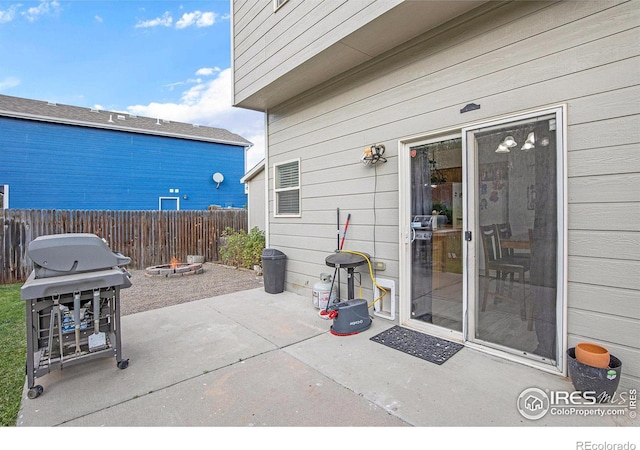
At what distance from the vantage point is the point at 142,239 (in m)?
8.04

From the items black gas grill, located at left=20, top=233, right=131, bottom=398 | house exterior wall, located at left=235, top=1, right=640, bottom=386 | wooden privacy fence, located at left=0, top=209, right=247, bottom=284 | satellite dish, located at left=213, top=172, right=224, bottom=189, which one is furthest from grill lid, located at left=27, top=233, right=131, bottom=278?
satellite dish, located at left=213, top=172, right=224, bottom=189

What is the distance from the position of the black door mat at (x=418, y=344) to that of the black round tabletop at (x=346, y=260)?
32.7 inches

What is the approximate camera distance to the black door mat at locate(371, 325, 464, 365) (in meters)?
2.88

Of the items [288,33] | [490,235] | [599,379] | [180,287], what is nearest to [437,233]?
[490,235]

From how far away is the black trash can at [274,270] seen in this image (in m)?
5.25

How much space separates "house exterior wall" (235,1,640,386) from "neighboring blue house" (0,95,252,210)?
11348 mm

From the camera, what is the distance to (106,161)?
39.6 ft

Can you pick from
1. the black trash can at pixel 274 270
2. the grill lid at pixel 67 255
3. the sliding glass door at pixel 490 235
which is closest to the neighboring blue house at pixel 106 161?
the black trash can at pixel 274 270

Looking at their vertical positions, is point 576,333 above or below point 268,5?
below

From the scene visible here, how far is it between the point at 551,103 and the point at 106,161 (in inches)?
549

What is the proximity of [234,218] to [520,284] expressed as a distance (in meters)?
8.10

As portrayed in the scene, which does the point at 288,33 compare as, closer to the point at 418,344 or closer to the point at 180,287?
the point at 418,344

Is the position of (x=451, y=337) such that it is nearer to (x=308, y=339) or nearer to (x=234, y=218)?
(x=308, y=339)

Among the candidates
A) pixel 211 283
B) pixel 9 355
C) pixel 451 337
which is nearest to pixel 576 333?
pixel 451 337
